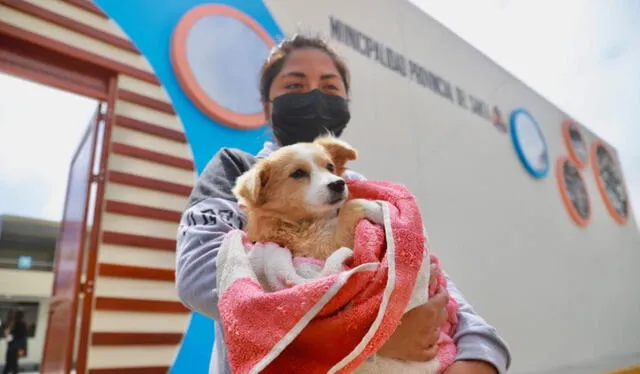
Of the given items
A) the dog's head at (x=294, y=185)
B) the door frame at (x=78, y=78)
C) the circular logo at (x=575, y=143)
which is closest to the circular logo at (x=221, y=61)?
the door frame at (x=78, y=78)

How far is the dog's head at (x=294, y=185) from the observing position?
680 millimetres

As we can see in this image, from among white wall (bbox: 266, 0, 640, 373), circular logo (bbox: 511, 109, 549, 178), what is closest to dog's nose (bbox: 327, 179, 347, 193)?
white wall (bbox: 266, 0, 640, 373)

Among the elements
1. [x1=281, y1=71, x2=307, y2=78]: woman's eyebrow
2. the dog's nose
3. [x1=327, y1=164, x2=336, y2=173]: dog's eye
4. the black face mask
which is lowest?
the dog's nose

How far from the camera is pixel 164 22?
4.69ft

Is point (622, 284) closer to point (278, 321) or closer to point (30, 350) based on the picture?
point (278, 321)

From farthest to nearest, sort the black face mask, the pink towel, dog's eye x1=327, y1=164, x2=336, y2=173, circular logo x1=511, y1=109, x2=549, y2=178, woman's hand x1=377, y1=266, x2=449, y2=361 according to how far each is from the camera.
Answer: circular logo x1=511, y1=109, x2=549, y2=178
the black face mask
dog's eye x1=327, y1=164, x2=336, y2=173
woman's hand x1=377, y1=266, x2=449, y2=361
the pink towel

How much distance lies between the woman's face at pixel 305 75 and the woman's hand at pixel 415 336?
2.12 feet

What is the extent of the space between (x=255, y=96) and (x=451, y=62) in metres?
2.05

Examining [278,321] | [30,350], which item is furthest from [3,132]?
[30,350]

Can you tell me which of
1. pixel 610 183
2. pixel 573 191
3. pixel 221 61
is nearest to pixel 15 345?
pixel 221 61

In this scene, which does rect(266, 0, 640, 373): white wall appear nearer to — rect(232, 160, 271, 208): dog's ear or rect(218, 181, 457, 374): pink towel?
rect(232, 160, 271, 208): dog's ear

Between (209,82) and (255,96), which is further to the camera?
(255,96)

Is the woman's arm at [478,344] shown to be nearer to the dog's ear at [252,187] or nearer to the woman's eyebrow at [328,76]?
the dog's ear at [252,187]

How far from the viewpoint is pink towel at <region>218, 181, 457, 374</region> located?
A: 44cm
